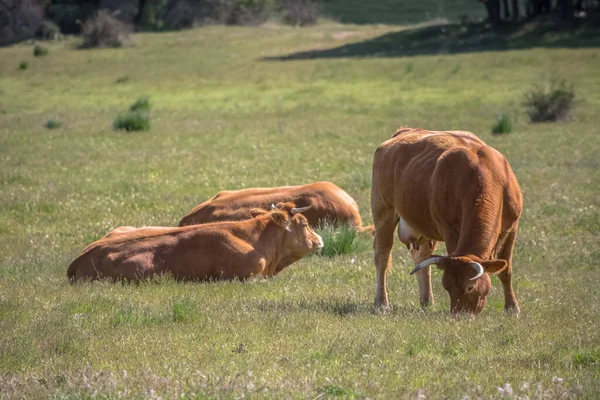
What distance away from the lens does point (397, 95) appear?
3641cm

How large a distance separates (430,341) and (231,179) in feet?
38.0

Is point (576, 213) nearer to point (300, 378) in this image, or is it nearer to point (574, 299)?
point (574, 299)

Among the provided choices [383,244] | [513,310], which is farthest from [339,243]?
[513,310]

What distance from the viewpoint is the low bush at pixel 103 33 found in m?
60.1

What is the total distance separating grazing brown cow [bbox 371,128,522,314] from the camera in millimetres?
8227

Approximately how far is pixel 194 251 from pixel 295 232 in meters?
1.39

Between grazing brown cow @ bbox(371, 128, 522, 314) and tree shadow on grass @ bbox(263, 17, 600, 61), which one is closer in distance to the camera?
grazing brown cow @ bbox(371, 128, 522, 314)

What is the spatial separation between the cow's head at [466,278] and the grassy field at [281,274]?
150 millimetres

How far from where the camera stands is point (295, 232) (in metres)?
11.7

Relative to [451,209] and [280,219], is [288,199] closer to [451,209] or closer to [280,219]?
[280,219]

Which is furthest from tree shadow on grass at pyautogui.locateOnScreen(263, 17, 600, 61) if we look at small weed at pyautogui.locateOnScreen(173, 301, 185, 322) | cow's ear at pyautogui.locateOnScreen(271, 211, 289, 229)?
small weed at pyautogui.locateOnScreen(173, 301, 185, 322)

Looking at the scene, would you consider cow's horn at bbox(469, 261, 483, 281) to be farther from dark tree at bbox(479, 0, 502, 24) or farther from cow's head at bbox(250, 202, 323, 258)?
dark tree at bbox(479, 0, 502, 24)

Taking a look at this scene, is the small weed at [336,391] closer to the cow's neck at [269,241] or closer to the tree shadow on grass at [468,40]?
the cow's neck at [269,241]

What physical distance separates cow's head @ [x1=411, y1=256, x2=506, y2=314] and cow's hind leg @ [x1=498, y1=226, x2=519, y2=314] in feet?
1.95
